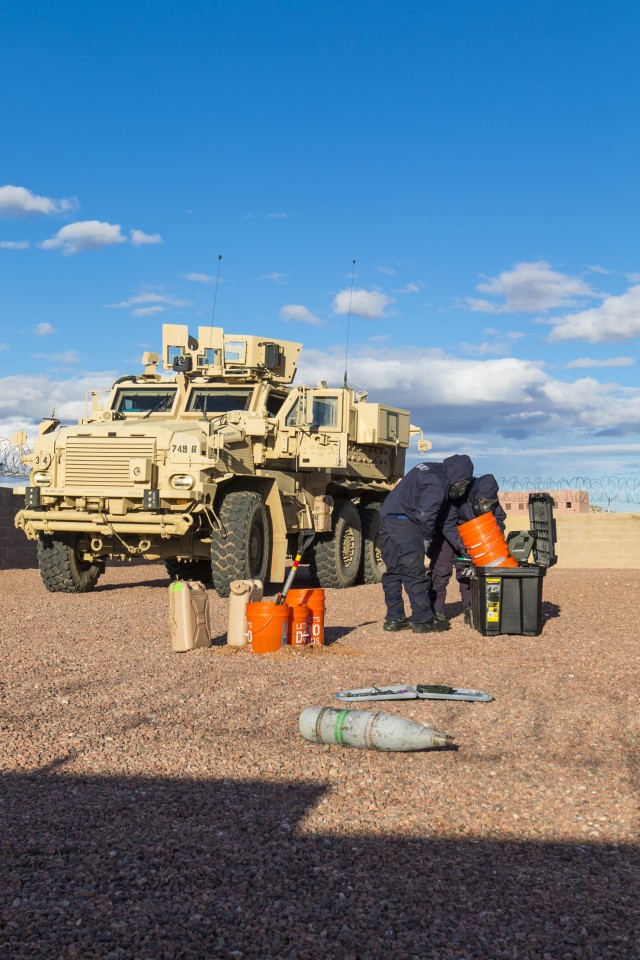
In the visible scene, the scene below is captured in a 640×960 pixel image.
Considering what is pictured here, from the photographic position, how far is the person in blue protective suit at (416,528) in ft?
30.5

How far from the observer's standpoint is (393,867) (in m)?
3.50

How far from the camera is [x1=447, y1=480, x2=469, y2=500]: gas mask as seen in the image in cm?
932

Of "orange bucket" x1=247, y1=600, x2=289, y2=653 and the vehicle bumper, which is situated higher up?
the vehicle bumper

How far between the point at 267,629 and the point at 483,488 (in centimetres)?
265

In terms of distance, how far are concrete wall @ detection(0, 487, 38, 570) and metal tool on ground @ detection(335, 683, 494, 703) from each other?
1255cm

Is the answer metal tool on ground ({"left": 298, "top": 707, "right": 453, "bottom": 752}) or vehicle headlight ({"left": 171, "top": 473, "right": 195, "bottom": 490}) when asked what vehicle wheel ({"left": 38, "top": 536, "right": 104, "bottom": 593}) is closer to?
vehicle headlight ({"left": 171, "top": 473, "right": 195, "bottom": 490})

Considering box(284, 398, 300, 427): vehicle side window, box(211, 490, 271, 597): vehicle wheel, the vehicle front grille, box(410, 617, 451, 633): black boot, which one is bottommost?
box(410, 617, 451, 633): black boot

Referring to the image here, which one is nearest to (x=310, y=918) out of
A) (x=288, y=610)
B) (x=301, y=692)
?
(x=301, y=692)

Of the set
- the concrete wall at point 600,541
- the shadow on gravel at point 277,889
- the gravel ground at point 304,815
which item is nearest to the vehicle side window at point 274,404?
the gravel ground at point 304,815

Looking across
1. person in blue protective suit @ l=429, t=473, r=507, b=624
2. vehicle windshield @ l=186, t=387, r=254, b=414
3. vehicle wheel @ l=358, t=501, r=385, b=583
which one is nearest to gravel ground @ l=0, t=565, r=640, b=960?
person in blue protective suit @ l=429, t=473, r=507, b=624

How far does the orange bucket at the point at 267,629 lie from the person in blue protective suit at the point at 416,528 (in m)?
1.48

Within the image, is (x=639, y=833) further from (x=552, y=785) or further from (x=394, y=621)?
(x=394, y=621)

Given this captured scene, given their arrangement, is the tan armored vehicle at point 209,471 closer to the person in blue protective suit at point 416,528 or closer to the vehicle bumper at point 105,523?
the vehicle bumper at point 105,523

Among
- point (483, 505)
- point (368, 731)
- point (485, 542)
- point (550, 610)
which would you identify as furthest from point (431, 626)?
point (368, 731)
